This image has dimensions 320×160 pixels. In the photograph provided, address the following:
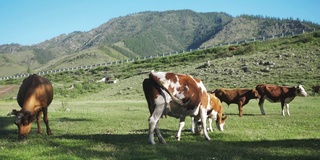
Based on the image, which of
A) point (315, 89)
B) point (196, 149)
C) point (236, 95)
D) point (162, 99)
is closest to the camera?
point (196, 149)

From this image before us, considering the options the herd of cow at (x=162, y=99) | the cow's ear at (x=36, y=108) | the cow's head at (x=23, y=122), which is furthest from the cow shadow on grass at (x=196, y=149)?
the cow's ear at (x=36, y=108)

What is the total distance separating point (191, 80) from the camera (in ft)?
47.3

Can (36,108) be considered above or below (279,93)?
above

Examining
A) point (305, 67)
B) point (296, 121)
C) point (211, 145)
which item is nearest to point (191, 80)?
point (211, 145)

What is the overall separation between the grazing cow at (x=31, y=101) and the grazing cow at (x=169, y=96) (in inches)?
204

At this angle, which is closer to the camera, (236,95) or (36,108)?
(36,108)

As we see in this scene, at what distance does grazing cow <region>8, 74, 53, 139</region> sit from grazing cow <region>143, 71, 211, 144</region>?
5187mm

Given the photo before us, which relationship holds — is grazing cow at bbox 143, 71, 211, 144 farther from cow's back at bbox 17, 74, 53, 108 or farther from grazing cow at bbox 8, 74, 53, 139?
cow's back at bbox 17, 74, 53, 108

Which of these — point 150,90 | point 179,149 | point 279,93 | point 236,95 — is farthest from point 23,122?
point 279,93

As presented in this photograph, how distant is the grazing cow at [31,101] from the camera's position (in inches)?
568

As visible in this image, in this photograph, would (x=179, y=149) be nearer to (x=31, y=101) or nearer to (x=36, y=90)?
(x=31, y=101)

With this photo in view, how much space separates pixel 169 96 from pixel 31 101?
268 inches

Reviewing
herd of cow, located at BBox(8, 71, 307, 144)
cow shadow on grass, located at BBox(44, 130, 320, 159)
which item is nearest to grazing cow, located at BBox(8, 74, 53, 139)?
herd of cow, located at BBox(8, 71, 307, 144)

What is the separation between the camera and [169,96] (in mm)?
13453
